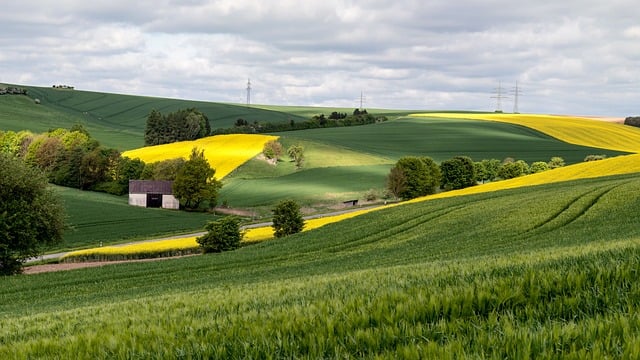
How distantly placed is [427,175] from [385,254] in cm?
6295

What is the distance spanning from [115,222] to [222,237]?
32.7 meters

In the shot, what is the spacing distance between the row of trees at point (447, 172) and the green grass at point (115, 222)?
2689 cm

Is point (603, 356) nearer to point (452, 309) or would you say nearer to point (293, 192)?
point (452, 309)

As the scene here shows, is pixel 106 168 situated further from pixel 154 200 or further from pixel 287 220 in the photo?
pixel 287 220

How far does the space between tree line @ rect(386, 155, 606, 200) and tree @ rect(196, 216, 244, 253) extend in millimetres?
43846

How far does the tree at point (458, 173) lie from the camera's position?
101 m

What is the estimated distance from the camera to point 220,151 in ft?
421

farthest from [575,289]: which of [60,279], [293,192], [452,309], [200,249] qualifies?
[293,192]

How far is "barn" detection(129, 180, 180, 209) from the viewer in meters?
97.1

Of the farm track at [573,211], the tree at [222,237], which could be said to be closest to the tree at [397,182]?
the tree at [222,237]

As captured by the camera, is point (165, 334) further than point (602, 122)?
No

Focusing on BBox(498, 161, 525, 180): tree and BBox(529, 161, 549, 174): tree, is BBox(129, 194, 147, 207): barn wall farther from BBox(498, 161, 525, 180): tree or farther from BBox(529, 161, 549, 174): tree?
BBox(529, 161, 549, 174): tree

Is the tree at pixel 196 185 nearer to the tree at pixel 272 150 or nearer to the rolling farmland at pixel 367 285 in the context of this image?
the rolling farmland at pixel 367 285

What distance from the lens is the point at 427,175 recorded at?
93500 mm
